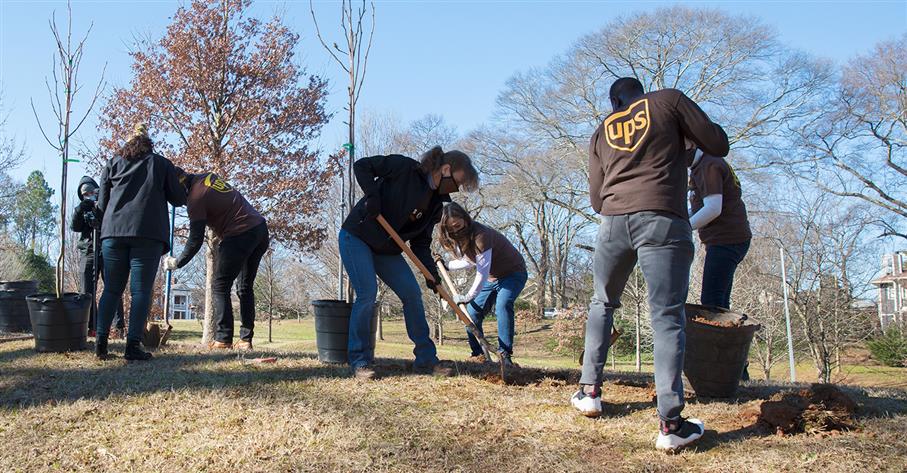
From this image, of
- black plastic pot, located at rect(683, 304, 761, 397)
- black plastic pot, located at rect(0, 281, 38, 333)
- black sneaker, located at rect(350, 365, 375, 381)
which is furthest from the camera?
black plastic pot, located at rect(0, 281, 38, 333)

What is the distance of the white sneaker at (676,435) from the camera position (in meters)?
2.94

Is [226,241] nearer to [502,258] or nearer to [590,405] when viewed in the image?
[502,258]

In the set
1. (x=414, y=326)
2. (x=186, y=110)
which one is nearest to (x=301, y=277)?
(x=186, y=110)

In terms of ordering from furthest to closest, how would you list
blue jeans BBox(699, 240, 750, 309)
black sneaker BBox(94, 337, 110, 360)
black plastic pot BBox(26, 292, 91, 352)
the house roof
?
1. the house roof
2. black plastic pot BBox(26, 292, 91, 352)
3. black sneaker BBox(94, 337, 110, 360)
4. blue jeans BBox(699, 240, 750, 309)

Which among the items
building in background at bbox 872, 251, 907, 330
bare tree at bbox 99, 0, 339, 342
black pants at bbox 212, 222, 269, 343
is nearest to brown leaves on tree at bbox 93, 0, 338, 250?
bare tree at bbox 99, 0, 339, 342

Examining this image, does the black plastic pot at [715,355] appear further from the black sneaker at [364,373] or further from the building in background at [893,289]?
the building in background at [893,289]

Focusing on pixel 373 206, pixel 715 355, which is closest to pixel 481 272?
pixel 373 206

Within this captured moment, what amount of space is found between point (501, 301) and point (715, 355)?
2348 millimetres

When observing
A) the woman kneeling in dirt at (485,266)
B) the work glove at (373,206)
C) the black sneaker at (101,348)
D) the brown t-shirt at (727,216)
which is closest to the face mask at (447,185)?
the work glove at (373,206)

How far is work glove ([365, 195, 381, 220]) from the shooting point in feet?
14.0

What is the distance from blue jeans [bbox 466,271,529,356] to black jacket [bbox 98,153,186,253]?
8.89 feet

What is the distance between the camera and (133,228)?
4777mm

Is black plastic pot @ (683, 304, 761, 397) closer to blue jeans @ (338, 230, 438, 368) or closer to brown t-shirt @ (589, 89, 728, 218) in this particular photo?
brown t-shirt @ (589, 89, 728, 218)

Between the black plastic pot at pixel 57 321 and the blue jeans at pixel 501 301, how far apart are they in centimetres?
337
